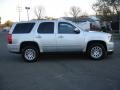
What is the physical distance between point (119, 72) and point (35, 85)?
3.23 m

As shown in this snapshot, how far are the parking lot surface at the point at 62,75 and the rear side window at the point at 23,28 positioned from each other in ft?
4.66

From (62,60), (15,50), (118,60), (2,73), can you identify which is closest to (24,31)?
(15,50)

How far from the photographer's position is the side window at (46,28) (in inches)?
543

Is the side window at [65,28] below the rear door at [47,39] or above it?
above

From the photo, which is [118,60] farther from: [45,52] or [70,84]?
[70,84]

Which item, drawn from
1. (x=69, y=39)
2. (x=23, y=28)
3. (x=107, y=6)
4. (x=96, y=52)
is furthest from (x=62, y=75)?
(x=107, y=6)

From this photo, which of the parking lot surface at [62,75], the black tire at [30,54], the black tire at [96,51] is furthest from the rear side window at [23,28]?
the black tire at [96,51]

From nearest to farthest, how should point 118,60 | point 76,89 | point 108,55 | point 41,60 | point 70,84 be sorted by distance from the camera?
point 76,89 → point 70,84 → point 118,60 → point 41,60 → point 108,55

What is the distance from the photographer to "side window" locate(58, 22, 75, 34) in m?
13.7

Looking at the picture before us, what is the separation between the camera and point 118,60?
44.2 feet

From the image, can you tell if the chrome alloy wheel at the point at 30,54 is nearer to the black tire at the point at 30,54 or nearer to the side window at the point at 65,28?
the black tire at the point at 30,54

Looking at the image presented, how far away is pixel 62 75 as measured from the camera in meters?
10.2

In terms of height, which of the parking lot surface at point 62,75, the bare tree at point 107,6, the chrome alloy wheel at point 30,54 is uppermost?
the bare tree at point 107,6

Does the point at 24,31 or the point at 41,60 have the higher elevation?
the point at 24,31
